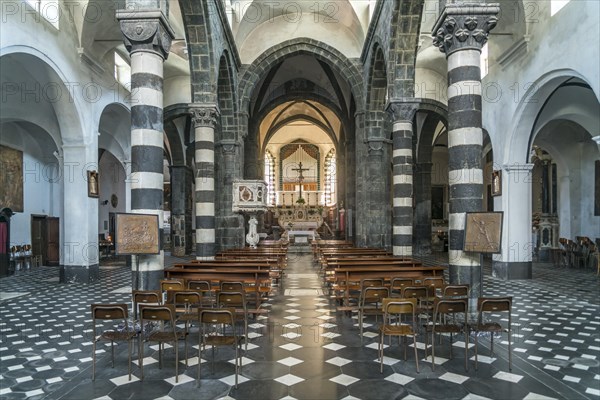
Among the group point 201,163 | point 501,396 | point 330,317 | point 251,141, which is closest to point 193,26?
point 201,163

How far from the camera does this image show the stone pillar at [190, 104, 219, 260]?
1325 cm

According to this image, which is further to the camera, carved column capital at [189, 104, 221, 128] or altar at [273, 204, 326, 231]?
altar at [273, 204, 326, 231]

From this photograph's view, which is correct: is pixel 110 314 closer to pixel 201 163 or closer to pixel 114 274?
pixel 201 163

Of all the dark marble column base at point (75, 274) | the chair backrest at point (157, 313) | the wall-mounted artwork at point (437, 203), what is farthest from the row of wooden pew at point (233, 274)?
the wall-mounted artwork at point (437, 203)

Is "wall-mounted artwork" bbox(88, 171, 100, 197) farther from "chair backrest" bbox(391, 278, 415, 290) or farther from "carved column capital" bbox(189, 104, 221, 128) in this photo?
"chair backrest" bbox(391, 278, 415, 290)

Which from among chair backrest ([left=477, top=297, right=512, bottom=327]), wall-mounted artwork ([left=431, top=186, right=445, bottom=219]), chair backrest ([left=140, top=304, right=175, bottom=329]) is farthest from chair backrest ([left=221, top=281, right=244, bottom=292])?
wall-mounted artwork ([left=431, top=186, right=445, bottom=219])

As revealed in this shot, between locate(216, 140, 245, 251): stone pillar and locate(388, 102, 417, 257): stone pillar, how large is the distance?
7241mm

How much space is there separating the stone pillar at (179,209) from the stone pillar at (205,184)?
399 inches

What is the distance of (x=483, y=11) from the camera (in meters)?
7.37

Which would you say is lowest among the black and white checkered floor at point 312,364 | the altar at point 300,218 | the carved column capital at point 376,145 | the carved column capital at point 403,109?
the black and white checkered floor at point 312,364

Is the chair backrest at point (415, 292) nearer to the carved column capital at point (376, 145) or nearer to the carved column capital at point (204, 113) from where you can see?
the carved column capital at point (204, 113)

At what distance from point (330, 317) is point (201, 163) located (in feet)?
23.2

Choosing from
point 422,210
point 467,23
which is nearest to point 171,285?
point 467,23

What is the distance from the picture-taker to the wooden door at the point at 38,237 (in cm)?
1898
